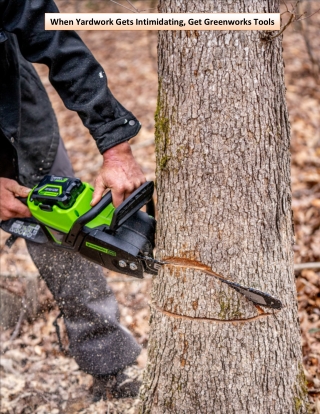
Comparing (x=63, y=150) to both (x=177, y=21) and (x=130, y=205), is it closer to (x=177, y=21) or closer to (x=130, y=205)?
(x=130, y=205)

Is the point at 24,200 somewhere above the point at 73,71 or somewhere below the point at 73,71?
below

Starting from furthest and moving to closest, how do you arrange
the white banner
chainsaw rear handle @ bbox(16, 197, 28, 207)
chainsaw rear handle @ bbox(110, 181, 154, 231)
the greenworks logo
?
chainsaw rear handle @ bbox(16, 197, 28, 207) → the greenworks logo → chainsaw rear handle @ bbox(110, 181, 154, 231) → the white banner

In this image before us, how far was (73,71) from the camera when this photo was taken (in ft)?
6.38

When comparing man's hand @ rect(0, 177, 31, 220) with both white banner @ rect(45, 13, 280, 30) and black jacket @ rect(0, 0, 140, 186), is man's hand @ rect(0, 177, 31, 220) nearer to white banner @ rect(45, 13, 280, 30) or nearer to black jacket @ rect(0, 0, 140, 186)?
black jacket @ rect(0, 0, 140, 186)

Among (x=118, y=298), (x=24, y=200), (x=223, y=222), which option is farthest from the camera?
(x=118, y=298)

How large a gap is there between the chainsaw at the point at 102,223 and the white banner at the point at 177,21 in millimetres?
651

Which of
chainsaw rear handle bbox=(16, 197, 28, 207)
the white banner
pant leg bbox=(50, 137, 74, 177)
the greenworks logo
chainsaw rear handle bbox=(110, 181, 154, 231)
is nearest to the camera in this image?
the white banner

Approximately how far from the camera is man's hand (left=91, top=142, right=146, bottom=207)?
1902mm

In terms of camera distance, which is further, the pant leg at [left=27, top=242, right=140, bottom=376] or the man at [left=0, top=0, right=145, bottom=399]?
the pant leg at [left=27, top=242, right=140, bottom=376]

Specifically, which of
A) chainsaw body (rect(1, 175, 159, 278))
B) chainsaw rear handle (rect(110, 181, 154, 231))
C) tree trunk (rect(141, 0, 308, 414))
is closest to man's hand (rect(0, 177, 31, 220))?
chainsaw body (rect(1, 175, 159, 278))

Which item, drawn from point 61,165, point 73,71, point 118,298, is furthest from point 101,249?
point 118,298

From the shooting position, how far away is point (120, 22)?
5.23 ft

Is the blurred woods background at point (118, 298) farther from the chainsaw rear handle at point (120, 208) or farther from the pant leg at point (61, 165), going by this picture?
the pant leg at point (61, 165)

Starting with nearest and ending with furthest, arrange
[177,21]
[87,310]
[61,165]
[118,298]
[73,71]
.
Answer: [177,21], [73,71], [87,310], [61,165], [118,298]
